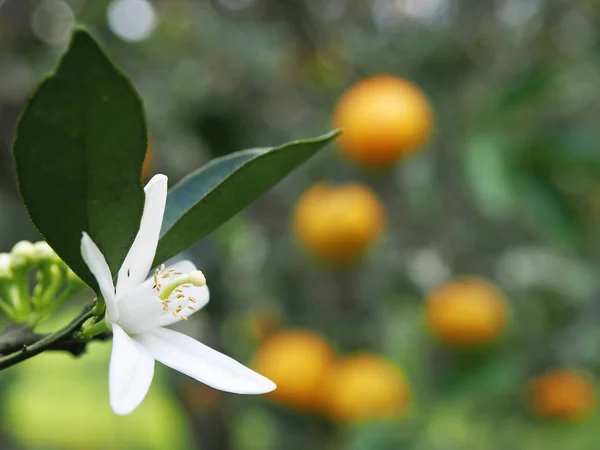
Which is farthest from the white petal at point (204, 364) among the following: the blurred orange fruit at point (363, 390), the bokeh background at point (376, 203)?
the blurred orange fruit at point (363, 390)

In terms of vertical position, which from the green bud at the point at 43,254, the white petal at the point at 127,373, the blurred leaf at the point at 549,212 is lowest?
the white petal at the point at 127,373

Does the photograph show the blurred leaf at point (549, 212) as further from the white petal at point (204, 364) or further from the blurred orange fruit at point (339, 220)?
the white petal at point (204, 364)

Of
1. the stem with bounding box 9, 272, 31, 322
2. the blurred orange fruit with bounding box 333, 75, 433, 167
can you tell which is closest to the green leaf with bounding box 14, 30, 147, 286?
the stem with bounding box 9, 272, 31, 322

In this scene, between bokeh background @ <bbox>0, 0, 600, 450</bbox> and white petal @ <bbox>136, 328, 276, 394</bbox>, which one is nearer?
white petal @ <bbox>136, 328, 276, 394</bbox>

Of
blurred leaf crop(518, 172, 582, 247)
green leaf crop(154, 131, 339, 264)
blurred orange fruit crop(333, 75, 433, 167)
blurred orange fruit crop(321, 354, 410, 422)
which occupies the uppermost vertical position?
blurred orange fruit crop(333, 75, 433, 167)

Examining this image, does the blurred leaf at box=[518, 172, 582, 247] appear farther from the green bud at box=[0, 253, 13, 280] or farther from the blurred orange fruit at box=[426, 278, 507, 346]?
the green bud at box=[0, 253, 13, 280]

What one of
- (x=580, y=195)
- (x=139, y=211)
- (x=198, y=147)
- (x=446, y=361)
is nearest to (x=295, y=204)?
(x=198, y=147)
